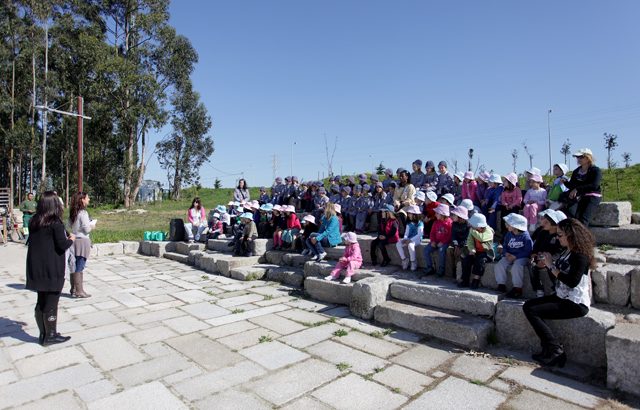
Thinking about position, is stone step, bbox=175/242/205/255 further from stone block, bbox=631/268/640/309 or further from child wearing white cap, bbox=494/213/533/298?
stone block, bbox=631/268/640/309

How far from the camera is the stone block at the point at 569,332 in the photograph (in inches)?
141

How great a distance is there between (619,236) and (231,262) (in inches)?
272

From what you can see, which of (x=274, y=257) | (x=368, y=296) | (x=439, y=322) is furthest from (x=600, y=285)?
(x=274, y=257)

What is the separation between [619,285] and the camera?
14.0ft

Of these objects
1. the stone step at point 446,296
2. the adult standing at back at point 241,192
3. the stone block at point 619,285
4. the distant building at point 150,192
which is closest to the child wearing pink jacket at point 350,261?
the stone step at point 446,296

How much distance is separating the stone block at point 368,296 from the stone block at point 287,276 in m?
1.95

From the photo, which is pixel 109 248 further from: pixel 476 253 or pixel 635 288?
pixel 635 288

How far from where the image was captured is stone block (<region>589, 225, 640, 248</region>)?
569 cm

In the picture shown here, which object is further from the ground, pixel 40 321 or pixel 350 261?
pixel 350 261

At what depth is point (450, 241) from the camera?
571 cm

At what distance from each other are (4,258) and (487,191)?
40.0 feet

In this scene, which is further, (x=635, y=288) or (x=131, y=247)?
(x=131, y=247)

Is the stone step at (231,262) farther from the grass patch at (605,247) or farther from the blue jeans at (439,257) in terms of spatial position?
the grass patch at (605,247)

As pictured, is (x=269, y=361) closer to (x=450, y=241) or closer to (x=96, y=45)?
(x=450, y=241)
